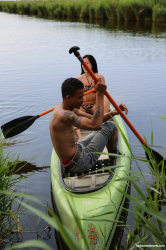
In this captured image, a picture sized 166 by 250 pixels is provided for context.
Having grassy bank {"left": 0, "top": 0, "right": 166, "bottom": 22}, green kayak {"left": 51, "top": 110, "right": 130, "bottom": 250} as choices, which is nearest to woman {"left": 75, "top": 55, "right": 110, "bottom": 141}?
green kayak {"left": 51, "top": 110, "right": 130, "bottom": 250}

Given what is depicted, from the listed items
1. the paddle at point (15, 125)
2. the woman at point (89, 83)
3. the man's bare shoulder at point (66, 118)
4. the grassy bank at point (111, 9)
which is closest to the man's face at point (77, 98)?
the man's bare shoulder at point (66, 118)

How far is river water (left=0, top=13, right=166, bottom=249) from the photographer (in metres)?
5.61

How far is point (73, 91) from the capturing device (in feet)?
9.87

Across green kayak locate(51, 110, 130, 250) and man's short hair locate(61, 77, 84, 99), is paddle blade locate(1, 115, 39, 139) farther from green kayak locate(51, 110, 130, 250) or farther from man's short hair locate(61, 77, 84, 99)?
man's short hair locate(61, 77, 84, 99)

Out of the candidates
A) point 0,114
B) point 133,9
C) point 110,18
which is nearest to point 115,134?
point 0,114

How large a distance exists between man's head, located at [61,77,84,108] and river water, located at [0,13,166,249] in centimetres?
99

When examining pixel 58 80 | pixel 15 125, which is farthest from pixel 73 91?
pixel 58 80

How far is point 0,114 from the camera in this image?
7.45 meters

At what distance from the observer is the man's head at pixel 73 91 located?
9.82 ft

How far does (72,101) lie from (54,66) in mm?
9622

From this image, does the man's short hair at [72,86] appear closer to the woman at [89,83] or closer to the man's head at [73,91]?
the man's head at [73,91]

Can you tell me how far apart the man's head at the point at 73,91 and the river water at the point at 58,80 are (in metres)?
0.99

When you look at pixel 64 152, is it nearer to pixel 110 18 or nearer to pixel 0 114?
pixel 0 114

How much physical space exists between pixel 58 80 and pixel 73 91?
7.47 m
